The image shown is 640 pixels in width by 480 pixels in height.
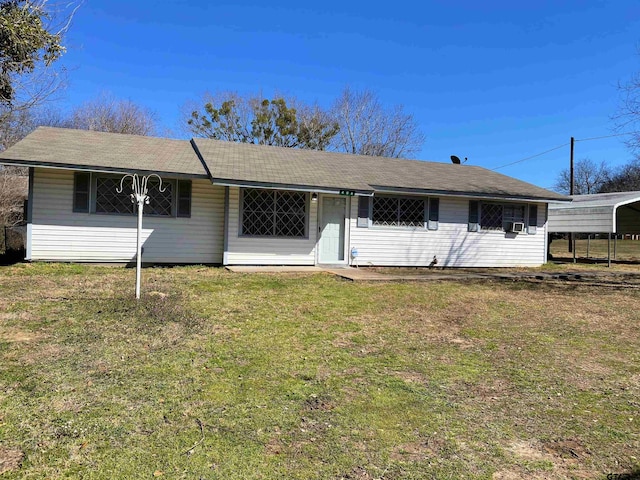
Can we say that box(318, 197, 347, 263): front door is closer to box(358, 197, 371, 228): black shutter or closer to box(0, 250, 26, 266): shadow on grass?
box(358, 197, 371, 228): black shutter

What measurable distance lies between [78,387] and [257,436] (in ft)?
5.28

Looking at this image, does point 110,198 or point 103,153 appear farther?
point 103,153

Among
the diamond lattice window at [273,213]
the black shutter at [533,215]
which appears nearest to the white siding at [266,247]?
the diamond lattice window at [273,213]

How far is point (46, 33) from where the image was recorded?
392 inches

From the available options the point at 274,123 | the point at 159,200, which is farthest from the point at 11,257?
the point at 274,123

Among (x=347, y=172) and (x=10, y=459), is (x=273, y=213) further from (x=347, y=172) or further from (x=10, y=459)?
(x=10, y=459)

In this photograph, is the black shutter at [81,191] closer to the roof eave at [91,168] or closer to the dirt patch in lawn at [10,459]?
the roof eave at [91,168]

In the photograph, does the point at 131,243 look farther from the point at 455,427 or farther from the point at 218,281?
the point at 455,427

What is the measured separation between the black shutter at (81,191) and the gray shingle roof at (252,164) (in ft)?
1.62

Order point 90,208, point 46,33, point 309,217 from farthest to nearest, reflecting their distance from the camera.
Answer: point 309,217
point 90,208
point 46,33

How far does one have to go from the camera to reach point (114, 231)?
1109cm

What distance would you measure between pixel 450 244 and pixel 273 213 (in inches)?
225

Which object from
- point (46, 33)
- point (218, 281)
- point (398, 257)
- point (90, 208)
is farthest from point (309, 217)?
point (46, 33)

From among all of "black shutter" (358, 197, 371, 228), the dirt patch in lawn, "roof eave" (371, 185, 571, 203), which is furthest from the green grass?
"roof eave" (371, 185, 571, 203)
